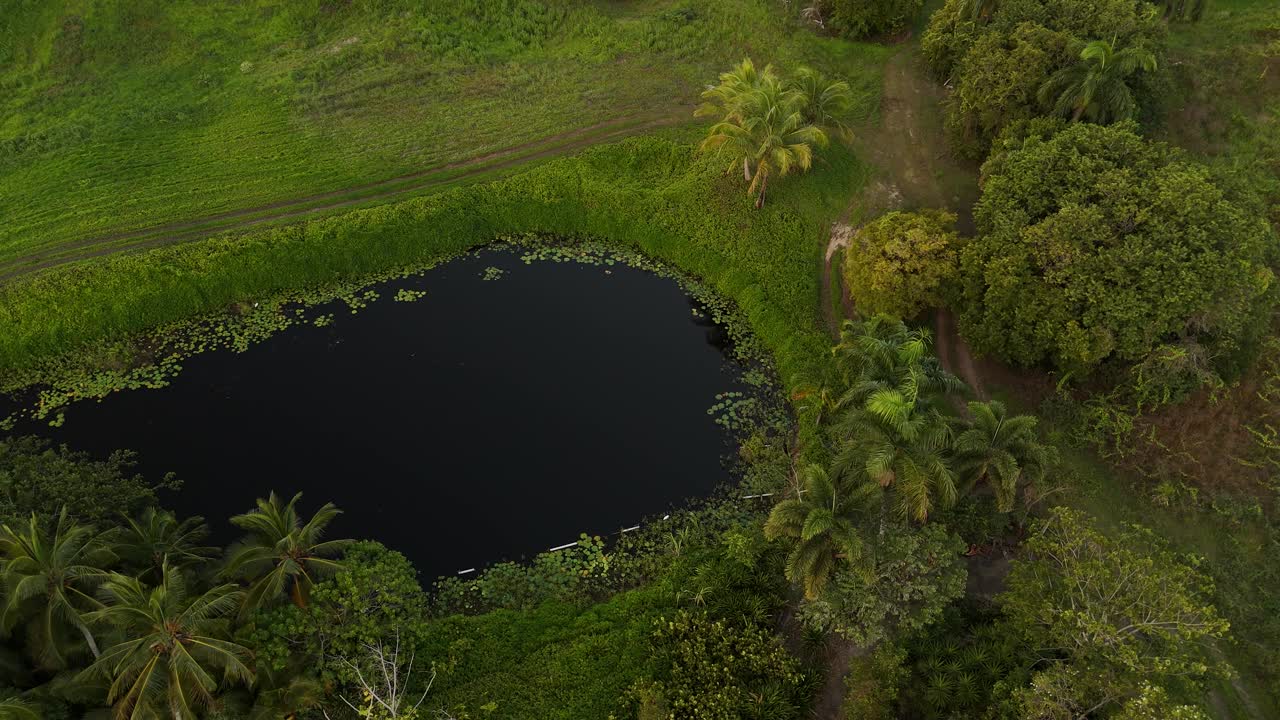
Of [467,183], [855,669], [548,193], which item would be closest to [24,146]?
[467,183]

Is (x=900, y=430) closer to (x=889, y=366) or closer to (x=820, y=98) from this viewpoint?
(x=889, y=366)

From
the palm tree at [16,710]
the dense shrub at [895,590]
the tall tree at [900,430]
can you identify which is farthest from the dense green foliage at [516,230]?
the palm tree at [16,710]

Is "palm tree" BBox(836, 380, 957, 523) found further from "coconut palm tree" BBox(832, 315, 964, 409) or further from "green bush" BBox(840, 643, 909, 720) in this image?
"green bush" BBox(840, 643, 909, 720)

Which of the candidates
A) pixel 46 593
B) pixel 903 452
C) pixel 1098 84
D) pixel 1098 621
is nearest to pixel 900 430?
pixel 903 452

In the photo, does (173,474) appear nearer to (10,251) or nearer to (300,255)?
(300,255)

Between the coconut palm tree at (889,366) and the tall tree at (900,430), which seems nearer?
the tall tree at (900,430)

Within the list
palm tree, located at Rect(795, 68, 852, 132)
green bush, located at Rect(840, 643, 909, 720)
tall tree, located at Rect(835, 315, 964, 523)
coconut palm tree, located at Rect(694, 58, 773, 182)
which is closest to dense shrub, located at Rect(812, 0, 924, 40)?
palm tree, located at Rect(795, 68, 852, 132)

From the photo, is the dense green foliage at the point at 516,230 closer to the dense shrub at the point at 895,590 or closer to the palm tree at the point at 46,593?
the dense shrub at the point at 895,590
